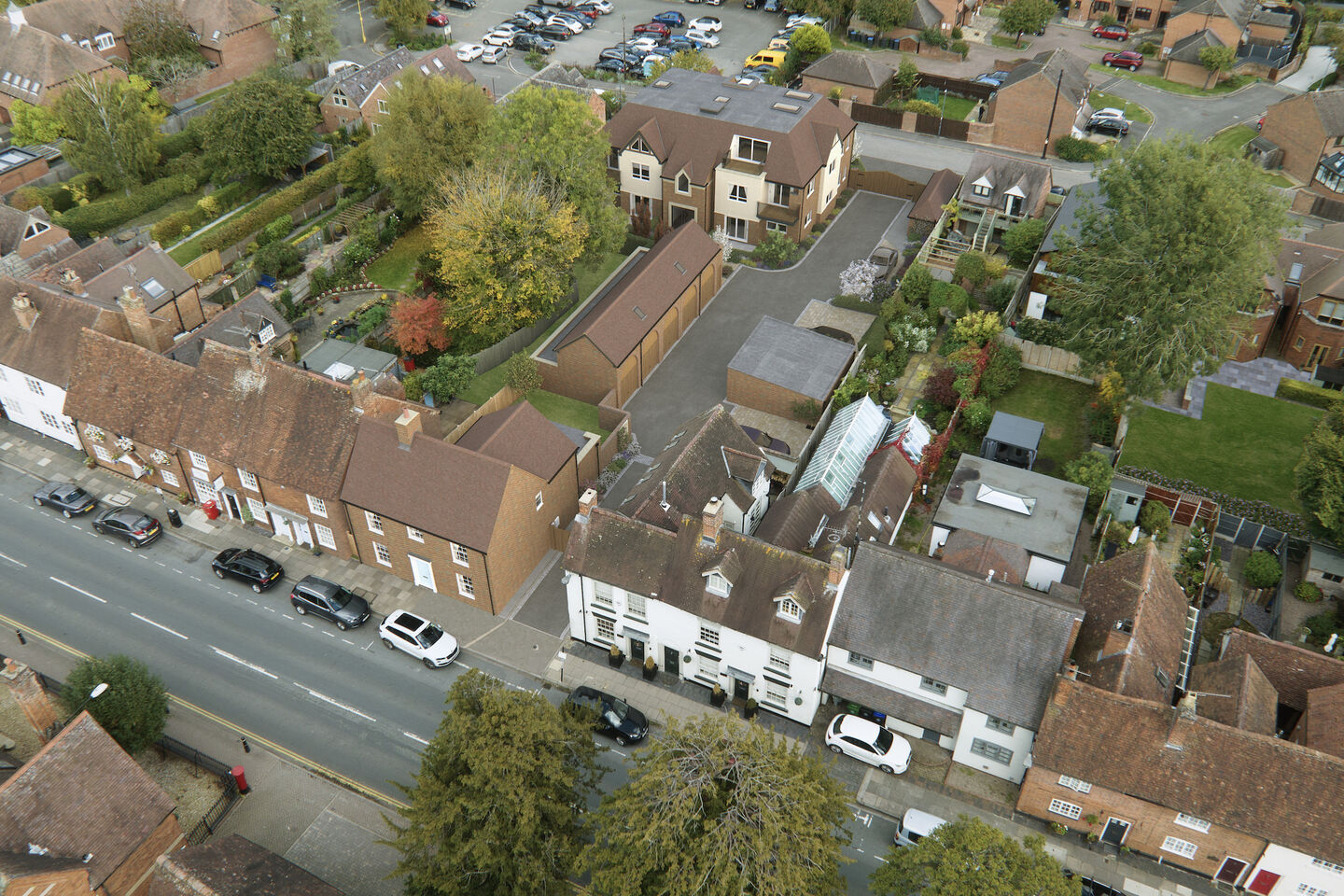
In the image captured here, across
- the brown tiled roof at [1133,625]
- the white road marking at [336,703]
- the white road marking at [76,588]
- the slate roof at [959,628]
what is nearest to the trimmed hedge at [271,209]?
the white road marking at [76,588]

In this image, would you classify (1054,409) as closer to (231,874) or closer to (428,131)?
(428,131)

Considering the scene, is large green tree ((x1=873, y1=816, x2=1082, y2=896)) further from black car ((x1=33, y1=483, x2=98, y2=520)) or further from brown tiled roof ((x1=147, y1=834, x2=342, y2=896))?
black car ((x1=33, y1=483, x2=98, y2=520))

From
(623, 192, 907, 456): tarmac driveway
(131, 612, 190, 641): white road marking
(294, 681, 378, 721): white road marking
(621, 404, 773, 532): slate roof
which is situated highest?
(621, 404, 773, 532): slate roof

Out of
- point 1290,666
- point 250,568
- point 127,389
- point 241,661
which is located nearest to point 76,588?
point 250,568

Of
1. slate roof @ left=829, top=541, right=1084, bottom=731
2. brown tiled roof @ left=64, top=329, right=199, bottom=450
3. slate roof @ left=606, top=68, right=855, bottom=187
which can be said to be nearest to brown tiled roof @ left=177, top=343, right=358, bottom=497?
brown tiled roof @ left=64, top=329, right=199, bottom=450

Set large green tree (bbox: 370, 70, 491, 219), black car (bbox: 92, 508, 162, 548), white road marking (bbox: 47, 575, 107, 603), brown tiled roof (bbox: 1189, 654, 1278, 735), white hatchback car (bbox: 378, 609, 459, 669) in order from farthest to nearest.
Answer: large green tree (bbox: 370, 70, 491, 219) < black car (bbox: 92, 508, 162, 548) < white road marking (bbox: 47, 575, 107, 603) < white hatchback car (bbox: 378, 609, 459, 669) < brown tiled roof (bbox: 1189, 654, 1278, 735)

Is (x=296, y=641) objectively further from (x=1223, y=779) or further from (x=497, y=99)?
(x=497, y=99)

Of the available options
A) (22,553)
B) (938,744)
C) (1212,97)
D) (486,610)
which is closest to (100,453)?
A: (22,553)
